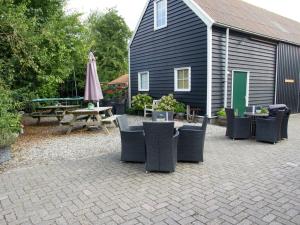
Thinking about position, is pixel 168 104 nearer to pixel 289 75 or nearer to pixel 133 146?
pixel 133 146

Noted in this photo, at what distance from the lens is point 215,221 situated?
265 cm

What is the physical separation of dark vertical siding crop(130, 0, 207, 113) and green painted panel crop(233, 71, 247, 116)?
58.8 inches

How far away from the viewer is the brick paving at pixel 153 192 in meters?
2.76

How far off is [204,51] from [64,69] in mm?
5136

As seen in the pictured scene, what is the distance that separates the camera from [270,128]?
241 inches

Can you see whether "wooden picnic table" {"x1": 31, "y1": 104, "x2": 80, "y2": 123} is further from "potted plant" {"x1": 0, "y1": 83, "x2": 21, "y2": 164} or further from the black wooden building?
the black wooden building

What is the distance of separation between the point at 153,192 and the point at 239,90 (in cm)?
793

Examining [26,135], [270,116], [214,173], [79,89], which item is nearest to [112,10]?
[79,89]

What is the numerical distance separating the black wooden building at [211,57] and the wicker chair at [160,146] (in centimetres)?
558

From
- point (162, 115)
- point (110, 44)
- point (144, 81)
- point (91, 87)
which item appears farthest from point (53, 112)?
point (110, 44)

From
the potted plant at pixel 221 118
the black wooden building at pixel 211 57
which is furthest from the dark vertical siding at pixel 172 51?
the potted plant at pixel 221 118

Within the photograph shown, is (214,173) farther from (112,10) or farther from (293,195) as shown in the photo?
(112,10)

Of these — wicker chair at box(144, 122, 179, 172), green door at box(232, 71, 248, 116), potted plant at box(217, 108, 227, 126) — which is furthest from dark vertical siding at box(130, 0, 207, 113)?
wicker chair at box(144, 122, 179, 172)

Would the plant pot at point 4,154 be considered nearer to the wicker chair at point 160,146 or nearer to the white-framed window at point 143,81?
the wicker chair at point 160,146
